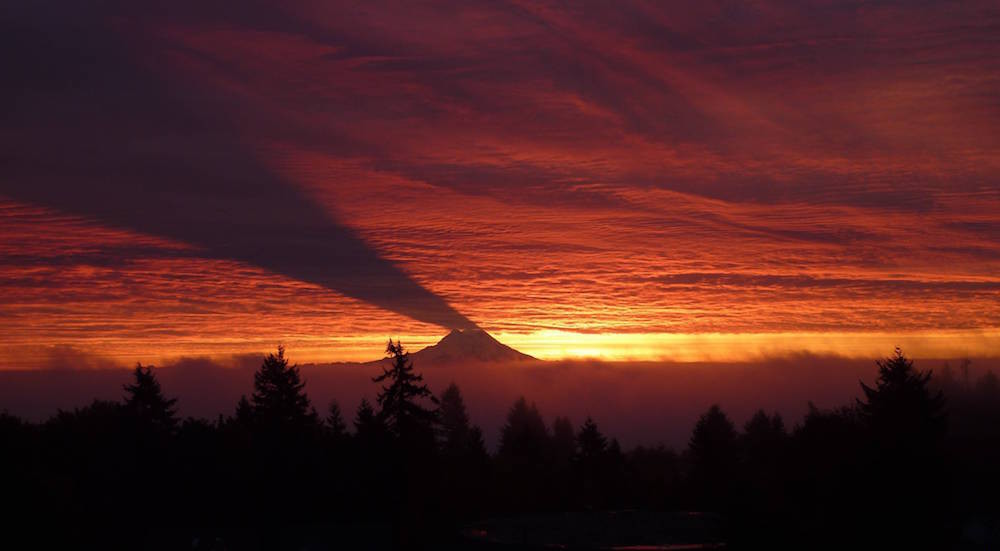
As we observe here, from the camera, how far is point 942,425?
6200cm

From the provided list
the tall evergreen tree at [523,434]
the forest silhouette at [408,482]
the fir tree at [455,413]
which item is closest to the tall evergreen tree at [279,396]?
the forest silhouette at [408,482]

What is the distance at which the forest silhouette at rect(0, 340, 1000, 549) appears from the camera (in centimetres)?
3669

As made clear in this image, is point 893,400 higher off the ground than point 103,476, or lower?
higher

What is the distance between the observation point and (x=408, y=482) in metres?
52.9

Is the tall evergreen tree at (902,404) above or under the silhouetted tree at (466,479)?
above

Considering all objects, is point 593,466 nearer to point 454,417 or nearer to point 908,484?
point 908,484

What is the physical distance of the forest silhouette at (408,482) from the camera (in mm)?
36688

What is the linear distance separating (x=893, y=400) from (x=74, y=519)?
49665mm

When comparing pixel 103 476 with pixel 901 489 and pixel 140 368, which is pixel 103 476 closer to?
pixel 140 368

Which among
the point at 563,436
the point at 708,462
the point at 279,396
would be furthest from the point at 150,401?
the point at 563,436

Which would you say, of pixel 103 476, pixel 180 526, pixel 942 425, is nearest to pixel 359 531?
pixel 180 526

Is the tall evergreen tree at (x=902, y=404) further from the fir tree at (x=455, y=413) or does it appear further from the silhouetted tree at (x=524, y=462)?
the fir tree at (x=455, y=413)

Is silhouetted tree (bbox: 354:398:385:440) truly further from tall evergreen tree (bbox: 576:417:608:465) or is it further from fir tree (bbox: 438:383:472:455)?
A: fir tree (bbox: 438:383:472:455)

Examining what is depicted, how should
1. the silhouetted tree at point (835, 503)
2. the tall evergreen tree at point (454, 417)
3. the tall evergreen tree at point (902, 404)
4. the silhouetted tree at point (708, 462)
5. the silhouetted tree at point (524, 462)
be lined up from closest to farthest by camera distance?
the silhouetted tree at point (835, 503), the tall evergreen tree at point (902, 404), the silhouetted tree at point (524, 462), the silhouetted tree at point (708, 462), the tall evergreen tree at point (454, 417)
